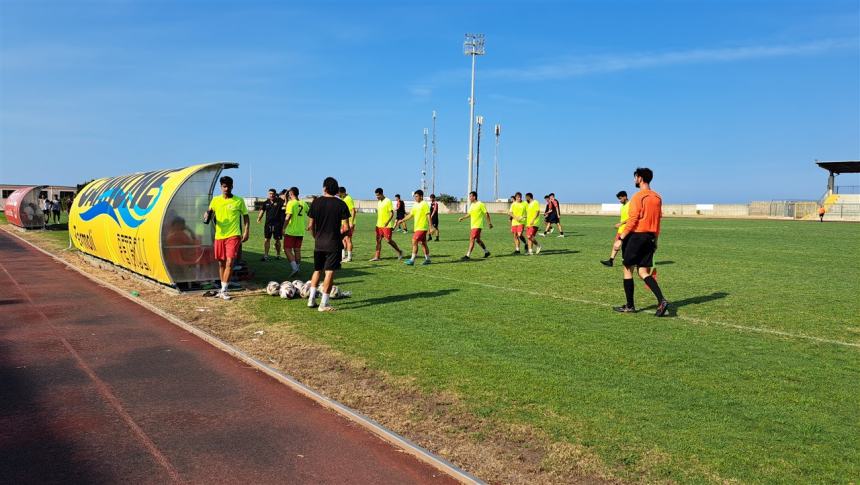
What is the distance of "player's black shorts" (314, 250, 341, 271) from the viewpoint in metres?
9.20

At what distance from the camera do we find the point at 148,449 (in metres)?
4.47

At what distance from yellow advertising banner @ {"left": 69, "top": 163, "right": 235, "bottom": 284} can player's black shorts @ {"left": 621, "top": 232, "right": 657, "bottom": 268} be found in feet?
24.1

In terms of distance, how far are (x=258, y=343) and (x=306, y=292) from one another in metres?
3.00

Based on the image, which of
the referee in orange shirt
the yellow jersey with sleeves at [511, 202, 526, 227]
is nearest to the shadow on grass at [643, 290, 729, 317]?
the referee in orange shirt

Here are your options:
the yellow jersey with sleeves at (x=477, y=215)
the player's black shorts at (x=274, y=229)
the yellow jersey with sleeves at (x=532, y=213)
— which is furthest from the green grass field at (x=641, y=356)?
the yellow jersey with sleeves at (x=532, y=213)

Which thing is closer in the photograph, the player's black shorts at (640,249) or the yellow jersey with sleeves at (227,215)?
the player's black shorts at (640,249)

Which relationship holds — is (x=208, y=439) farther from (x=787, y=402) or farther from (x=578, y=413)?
(x=787, y=402)

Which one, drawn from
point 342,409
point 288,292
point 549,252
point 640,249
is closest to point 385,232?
point 288,292

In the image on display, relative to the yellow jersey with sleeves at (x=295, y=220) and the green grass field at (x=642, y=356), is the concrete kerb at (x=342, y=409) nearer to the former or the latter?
the green grass field at (x=642, y=356)

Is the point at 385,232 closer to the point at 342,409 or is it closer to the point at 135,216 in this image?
the point at 135,216

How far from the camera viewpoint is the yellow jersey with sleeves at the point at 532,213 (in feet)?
59.2

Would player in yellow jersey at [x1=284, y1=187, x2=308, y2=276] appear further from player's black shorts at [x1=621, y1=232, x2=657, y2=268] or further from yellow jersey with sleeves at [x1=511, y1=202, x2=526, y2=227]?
player's black shorts at [x1=621, y1=232, x2=657, y2=268]

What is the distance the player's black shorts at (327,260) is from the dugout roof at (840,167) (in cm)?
6266

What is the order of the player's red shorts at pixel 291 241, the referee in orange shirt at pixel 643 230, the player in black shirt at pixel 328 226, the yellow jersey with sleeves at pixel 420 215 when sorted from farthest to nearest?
the yellow jersey with sleeves at pixel 420 215, the player's red shorts at pixel 291 241, the player in black shirt at pixel 328 226, the referee in orange shirt at pixel 643 230
